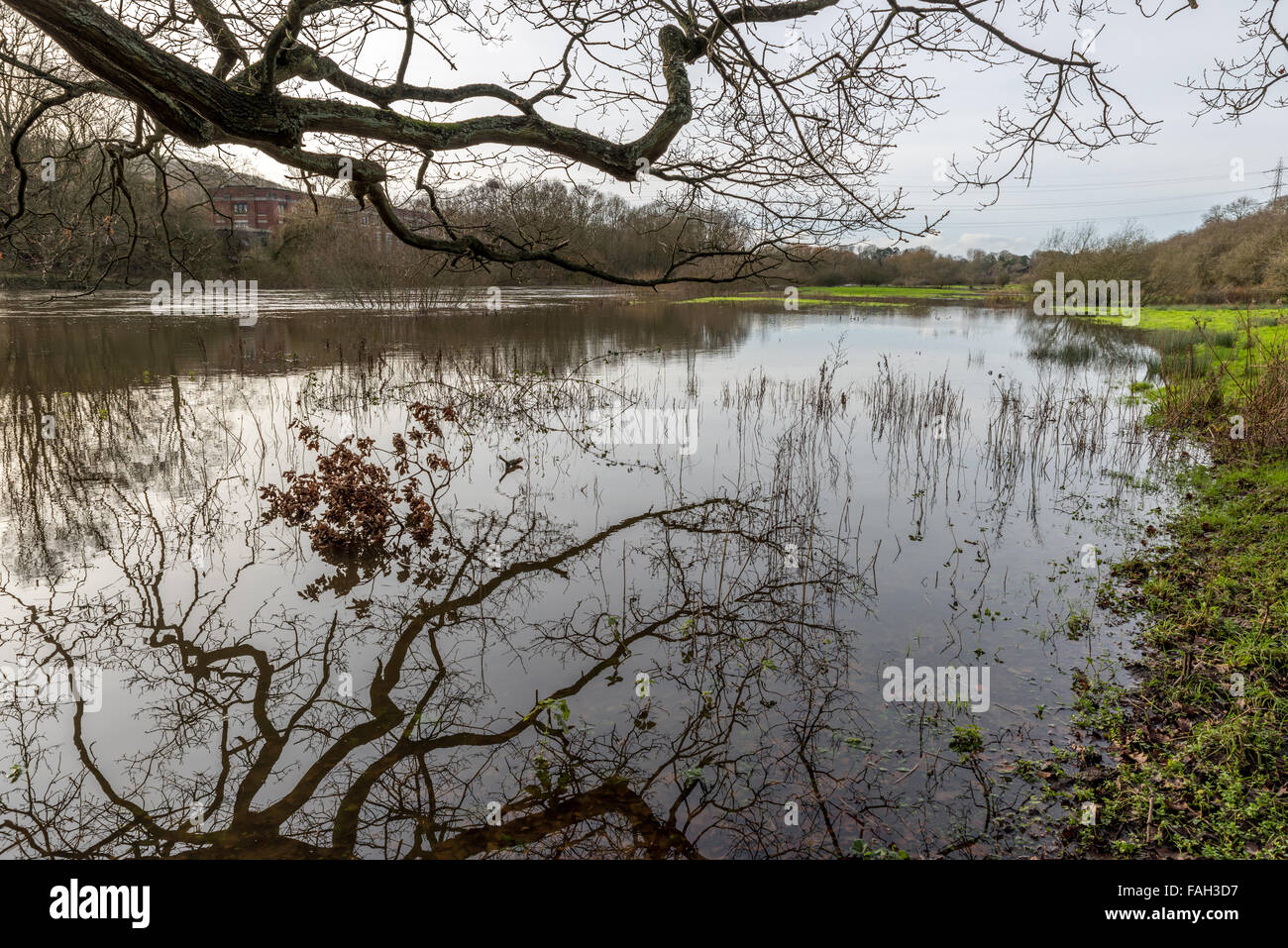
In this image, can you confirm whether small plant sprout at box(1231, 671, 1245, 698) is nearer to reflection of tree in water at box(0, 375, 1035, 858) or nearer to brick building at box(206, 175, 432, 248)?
reflection of tree in water at box(0, 375, 1035, 858)

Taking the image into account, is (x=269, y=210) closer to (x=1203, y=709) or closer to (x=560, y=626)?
(x=560, y=626)

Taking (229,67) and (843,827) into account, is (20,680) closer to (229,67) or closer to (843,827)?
(229,67)

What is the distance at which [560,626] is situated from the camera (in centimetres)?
516

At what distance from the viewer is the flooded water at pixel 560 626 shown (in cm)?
333

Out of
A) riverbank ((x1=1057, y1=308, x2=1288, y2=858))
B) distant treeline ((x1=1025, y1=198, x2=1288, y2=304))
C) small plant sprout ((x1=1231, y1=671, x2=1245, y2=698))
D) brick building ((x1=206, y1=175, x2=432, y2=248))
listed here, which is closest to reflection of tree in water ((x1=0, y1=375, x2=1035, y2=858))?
riverbank ((x1=1057, y1=308, x2=1288, y2=858))

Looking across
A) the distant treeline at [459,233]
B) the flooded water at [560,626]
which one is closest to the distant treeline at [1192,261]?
the distant treeline at [459,233]

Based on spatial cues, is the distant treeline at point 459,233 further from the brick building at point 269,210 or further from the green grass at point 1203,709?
the green grass at point 1203,709

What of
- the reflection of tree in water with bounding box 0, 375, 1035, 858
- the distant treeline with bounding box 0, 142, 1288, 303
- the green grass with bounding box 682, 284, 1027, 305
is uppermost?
the green grass with bounding box 682, 284, 1027, 305

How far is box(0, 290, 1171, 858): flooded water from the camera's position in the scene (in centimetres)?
333

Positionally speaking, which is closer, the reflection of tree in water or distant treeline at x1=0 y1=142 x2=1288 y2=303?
the reflection of tree in water

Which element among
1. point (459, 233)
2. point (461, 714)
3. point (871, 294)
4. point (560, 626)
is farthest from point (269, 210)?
point (461, 714)

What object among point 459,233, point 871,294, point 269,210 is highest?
point 269,210

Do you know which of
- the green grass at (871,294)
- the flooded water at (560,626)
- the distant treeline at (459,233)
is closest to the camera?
the flooded water at (560,626)
